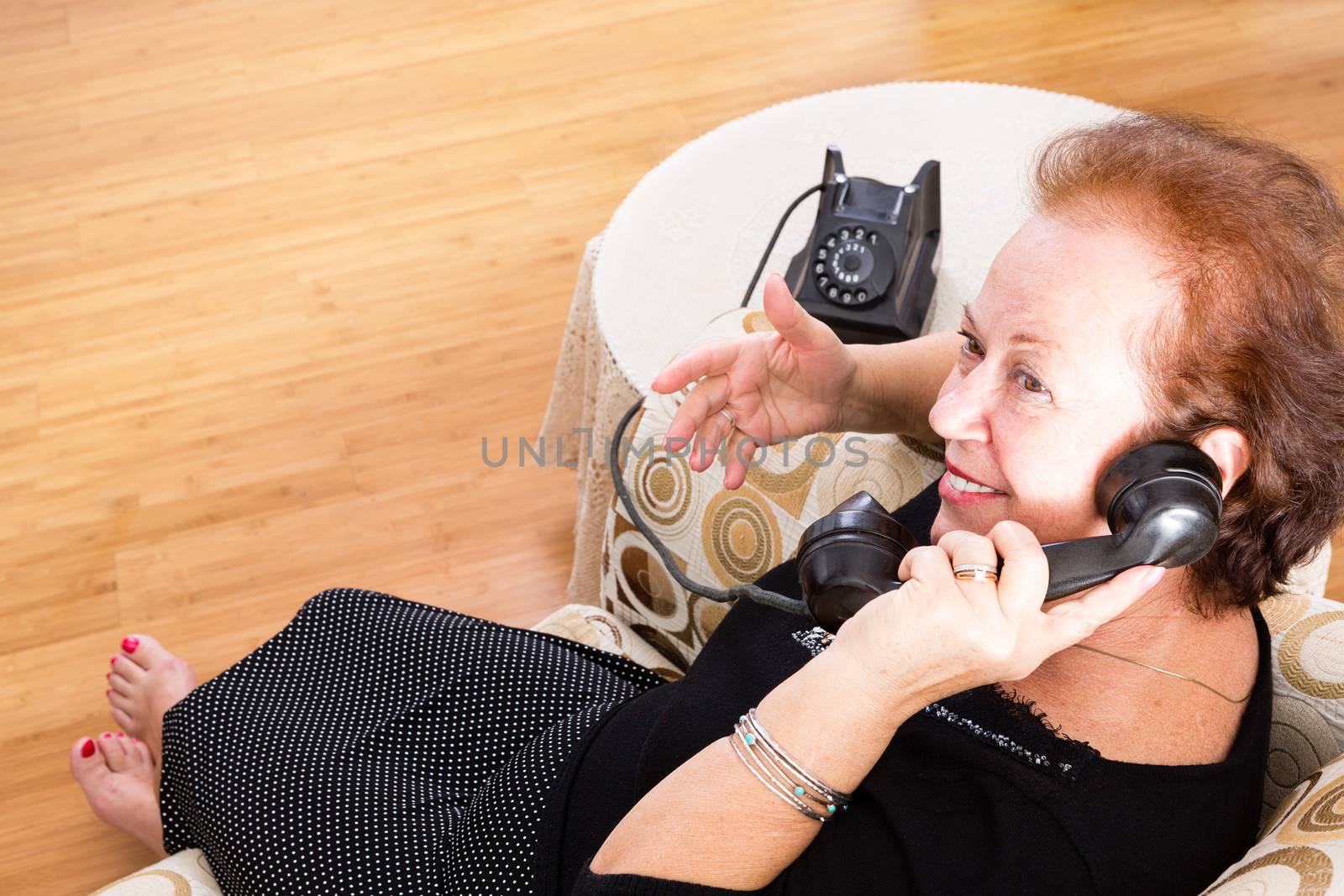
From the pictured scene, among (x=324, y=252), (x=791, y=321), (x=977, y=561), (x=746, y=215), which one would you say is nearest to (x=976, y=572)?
(x=977, y=561)

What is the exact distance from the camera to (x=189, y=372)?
2.39 m

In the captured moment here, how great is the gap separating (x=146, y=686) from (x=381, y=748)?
612 millimetres

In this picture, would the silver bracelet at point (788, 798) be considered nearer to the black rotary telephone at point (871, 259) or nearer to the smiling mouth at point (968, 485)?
the smiling mouth at point (968, 485)

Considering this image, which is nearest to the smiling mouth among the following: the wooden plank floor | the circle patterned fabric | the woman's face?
the woman's face

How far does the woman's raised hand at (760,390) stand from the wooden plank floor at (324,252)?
33.7 inches

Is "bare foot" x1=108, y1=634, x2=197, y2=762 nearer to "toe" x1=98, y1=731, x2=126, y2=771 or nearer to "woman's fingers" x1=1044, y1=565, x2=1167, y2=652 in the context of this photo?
"toe" x1=98, y1=731, x2=126, y2=771

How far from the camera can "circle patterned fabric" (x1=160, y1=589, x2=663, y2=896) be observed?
1.17 metres

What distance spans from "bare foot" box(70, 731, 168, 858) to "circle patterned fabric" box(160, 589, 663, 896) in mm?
327

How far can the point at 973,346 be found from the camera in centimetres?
105

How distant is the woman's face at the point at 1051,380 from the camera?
92 cm

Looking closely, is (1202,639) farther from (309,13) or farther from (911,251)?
(309,13)

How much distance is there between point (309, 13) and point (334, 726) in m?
2.41

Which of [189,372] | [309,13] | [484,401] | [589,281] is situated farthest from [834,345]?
[309,13]

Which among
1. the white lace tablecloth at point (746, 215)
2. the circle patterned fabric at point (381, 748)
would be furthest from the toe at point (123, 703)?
the white lace tablecloth at point (746, 215)
